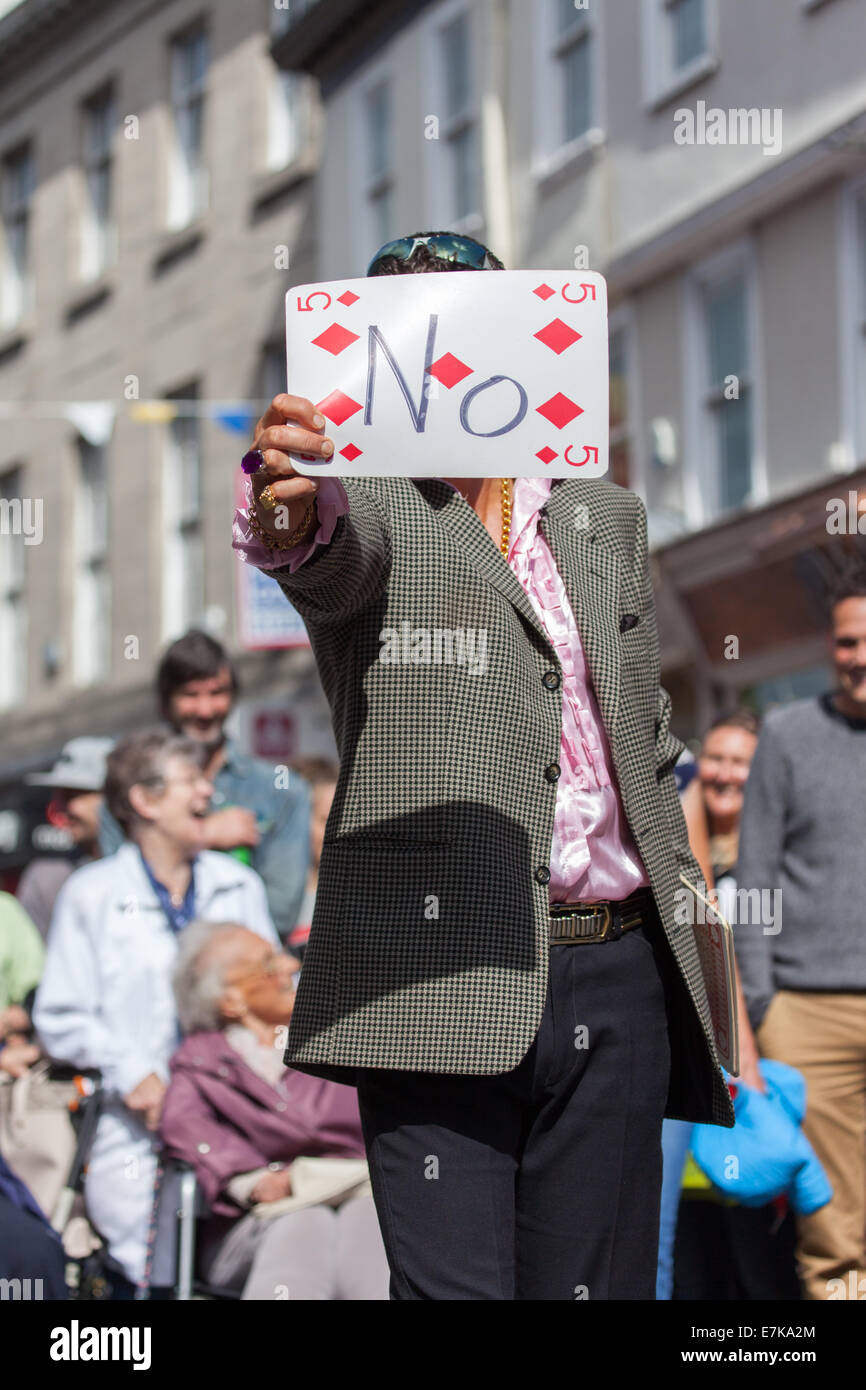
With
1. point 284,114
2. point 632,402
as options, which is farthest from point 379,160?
point 632,402

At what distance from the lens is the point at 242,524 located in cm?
267

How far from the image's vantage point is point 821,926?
17.7 feet

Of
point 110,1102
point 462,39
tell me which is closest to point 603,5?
point 462,39

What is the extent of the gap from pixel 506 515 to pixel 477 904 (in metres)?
0.65

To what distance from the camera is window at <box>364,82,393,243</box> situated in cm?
1875

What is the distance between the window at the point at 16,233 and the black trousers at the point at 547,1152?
23815 millimetres

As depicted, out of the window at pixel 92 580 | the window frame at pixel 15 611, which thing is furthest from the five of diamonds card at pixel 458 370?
the window frame at pixel 15 611

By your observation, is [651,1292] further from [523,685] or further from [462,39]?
[462,39]

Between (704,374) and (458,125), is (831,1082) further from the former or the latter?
(458,125)

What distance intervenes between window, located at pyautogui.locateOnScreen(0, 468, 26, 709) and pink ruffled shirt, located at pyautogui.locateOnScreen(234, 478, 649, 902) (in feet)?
71.8

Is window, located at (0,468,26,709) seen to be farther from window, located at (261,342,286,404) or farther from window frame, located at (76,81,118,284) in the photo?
window, located at (261,342,286,404)

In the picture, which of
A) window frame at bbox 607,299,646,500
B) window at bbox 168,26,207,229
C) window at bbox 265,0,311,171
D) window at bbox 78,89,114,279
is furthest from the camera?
window at bbox 78,89,114,279

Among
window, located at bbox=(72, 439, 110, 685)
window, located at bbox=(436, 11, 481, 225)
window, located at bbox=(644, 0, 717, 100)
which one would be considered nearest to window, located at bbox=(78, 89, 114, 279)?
window, located at bbox=(72, 439, 110, 685)
